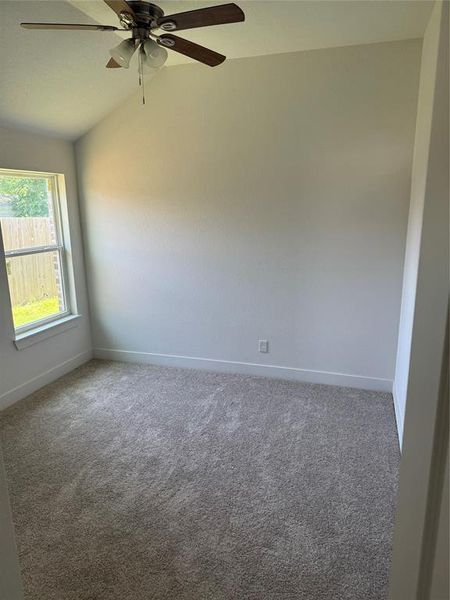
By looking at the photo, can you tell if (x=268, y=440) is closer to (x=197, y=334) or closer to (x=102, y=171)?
(x=197, y=334)

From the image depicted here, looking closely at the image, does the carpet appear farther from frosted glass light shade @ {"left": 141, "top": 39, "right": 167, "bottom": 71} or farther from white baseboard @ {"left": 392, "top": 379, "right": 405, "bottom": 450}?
frosted glass light shade @ {"left": 141, "top": 39, "right": 167, "bottom": 71}

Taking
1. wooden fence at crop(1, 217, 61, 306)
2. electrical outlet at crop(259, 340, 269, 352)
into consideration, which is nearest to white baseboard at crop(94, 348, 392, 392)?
electrical outlet at crop(259, 340, 269, 352)

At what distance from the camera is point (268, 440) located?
9.21ft

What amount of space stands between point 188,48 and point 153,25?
213mm

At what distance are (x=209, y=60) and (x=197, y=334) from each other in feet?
7.87

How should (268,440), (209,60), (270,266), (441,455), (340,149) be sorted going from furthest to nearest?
(270,266) → (340,149) → (268,440) → (209,60) → (441,455)

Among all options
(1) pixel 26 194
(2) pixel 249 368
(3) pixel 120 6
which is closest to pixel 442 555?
(3) pixel 120 6

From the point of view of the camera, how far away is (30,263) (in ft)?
11.8

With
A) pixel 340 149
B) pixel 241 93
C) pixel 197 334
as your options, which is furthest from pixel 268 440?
pixel 241 93

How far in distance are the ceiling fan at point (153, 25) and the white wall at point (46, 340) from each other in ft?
5.14

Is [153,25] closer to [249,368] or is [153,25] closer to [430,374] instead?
[430,374]

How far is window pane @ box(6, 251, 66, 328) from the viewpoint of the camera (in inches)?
135

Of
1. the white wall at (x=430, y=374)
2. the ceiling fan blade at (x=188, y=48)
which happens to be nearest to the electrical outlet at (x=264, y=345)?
the ceiling fan blade at (x=188, y=48)

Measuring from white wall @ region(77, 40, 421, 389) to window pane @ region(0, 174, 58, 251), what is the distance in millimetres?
369
